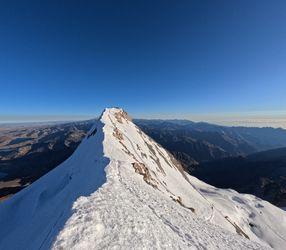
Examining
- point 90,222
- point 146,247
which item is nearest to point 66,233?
point 90,222

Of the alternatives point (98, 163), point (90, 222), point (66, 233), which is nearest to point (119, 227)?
point (90, 222)

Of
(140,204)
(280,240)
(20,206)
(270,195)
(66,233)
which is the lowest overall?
(270,195)

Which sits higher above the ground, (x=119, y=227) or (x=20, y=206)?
(x=119, y=227)

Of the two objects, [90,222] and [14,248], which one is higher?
[90,222]

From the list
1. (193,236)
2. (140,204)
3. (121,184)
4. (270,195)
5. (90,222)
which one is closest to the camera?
(90,222)

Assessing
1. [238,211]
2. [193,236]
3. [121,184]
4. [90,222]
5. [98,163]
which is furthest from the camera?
[238,211]

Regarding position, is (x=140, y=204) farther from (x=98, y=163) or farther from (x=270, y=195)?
(x=270, y=195)

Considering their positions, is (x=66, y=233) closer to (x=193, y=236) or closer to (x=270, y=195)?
(x=193, y=236)

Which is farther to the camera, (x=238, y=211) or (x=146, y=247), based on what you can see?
(x=238, y=211)

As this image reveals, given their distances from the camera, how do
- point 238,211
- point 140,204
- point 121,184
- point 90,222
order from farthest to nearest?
1. point 238,211
2. point 121,184
3. point 140,204
4. point 90,222
